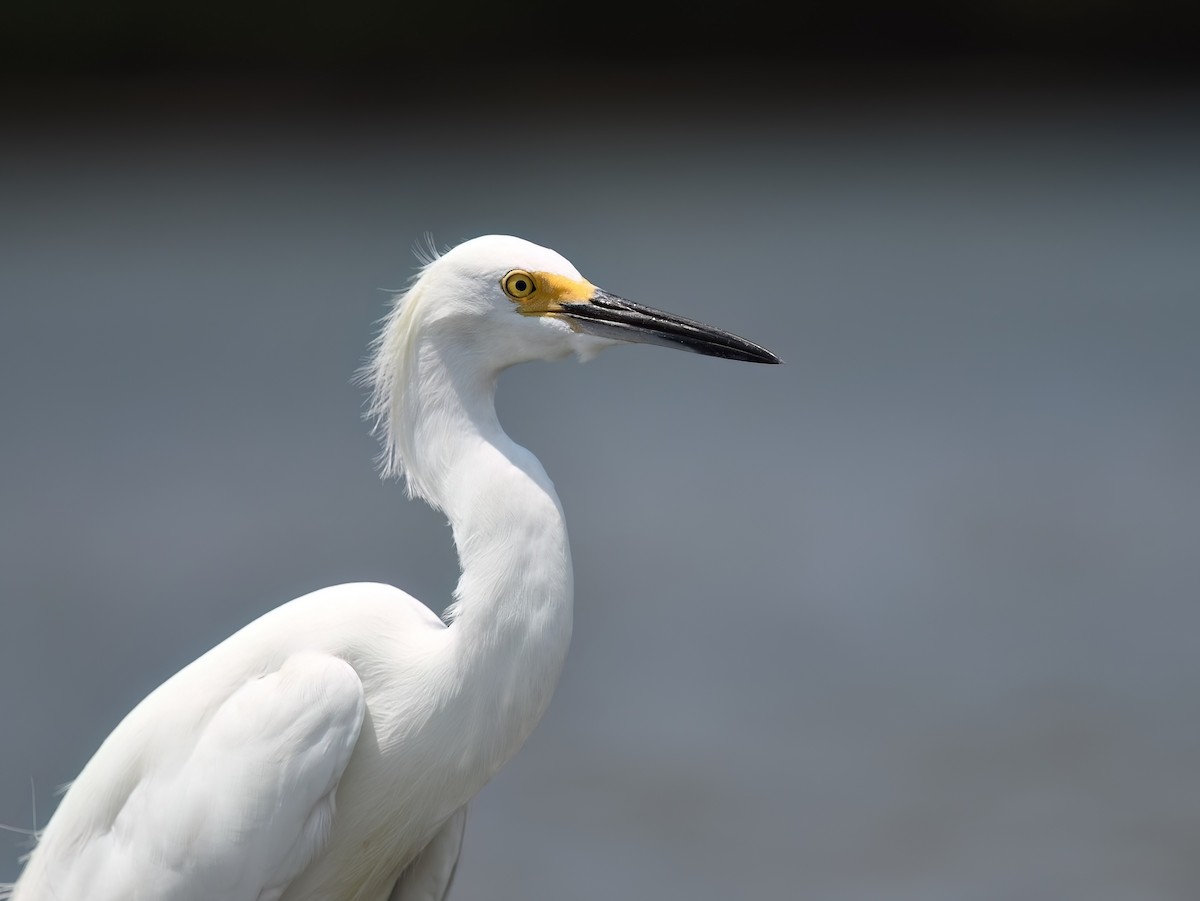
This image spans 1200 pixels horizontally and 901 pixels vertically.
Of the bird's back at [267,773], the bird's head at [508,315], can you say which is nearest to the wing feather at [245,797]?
the bird's back at [267,773]

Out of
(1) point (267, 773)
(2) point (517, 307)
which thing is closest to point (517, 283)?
(2) point (517, 307)

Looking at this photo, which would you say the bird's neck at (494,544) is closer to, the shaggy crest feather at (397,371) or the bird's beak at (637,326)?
the shaggy crest feather at (397,371)

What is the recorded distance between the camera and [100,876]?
1.92 metres

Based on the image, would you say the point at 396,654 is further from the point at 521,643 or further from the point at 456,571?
the point at 456,571

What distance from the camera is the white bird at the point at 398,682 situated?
1.83 m

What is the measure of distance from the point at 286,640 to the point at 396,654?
15 cm

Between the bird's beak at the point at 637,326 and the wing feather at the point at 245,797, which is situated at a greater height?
the bird's beak at the point at 637,326

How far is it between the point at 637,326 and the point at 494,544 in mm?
349

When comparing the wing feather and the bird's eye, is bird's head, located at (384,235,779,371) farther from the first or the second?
the wing feather

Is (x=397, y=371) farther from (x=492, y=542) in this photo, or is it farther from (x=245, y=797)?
(x=245, y=797)

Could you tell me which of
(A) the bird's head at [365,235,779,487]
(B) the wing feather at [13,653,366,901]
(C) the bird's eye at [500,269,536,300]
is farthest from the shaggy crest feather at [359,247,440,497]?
(B) the wing feather at [13,653,366,901]

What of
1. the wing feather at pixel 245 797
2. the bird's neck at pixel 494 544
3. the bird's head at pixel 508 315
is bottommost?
the wing feather at pixel 245 797

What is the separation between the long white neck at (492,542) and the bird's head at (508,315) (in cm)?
1

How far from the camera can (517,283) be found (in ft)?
6.12
